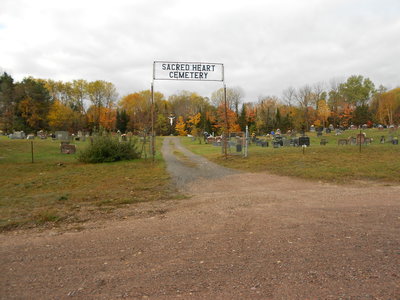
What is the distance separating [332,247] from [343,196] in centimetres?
418

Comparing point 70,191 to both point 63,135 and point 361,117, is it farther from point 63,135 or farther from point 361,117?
point 361,117

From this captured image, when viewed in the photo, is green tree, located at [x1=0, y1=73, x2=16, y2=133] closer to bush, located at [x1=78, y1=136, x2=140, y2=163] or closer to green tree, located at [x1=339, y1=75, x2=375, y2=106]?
bush, located at [x1=78, y1=136, x2=140, y2=163]

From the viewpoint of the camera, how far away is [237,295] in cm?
289

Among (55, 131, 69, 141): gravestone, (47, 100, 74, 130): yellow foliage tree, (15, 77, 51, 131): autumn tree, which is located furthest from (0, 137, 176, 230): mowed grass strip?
(15, 77, 51, 131): autumn tree

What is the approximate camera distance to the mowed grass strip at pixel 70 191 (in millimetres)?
6430

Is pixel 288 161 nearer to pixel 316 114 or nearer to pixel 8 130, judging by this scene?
pixel 8 130

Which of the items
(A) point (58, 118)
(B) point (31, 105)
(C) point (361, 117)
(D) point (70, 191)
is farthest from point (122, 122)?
(D) point (70, 191)

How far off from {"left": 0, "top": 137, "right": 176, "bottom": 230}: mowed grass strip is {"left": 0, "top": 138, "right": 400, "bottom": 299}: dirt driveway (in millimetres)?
1141

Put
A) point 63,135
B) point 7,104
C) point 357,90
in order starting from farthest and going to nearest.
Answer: point 357,90, point 7,104, point 63,135

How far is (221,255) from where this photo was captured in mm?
3877

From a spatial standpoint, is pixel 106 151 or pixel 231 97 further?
pixel 231 97

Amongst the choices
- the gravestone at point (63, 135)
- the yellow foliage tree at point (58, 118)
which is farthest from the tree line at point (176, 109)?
the gravestone at point (63, 135)

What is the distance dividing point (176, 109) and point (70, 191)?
79512 millimetres

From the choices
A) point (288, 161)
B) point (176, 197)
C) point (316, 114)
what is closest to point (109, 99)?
point (316, 114)
